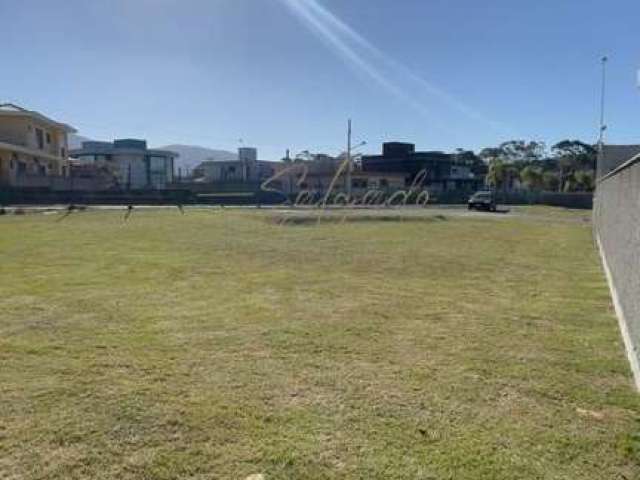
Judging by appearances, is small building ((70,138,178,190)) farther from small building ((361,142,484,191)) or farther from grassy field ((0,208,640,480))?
grassy field ((0,208,640,480))

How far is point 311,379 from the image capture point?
4.60m

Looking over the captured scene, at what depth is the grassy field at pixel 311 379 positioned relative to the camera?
330 cm

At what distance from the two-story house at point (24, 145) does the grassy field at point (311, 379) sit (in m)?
42.0

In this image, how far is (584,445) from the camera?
3488 millimetres

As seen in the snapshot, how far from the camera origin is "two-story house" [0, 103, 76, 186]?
46.4 metres

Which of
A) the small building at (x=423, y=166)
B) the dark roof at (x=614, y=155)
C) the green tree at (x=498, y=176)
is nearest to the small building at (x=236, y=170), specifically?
the small building at (x=423, y=166)

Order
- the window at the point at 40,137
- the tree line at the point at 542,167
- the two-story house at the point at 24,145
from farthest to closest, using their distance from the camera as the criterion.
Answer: the tree line at the point at 542,167 < the window at the point at 40,137 < the two-story house at the point at 24,145

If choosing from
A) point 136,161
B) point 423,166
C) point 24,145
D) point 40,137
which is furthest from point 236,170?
point 24,145

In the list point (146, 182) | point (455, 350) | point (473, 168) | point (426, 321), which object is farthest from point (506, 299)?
point (473, 168)

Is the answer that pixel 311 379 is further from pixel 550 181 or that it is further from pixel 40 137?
pixel 550 181

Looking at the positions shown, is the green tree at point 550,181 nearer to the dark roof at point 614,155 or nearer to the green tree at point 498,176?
the green tree at point 498,176

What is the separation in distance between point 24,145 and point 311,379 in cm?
5089

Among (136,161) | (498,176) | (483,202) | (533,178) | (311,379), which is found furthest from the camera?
(136,161)

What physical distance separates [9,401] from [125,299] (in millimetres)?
3722
